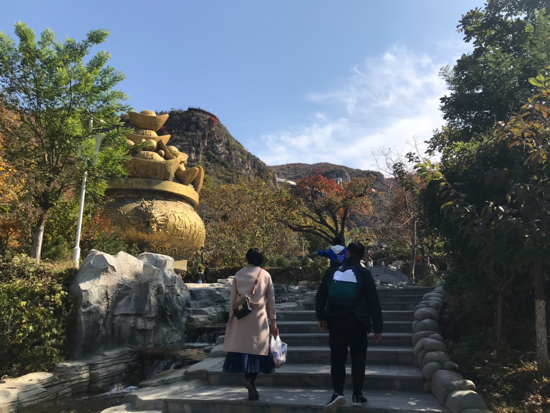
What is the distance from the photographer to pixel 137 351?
6629mm

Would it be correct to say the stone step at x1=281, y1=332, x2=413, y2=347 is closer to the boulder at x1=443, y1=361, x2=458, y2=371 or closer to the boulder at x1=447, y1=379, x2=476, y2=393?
the boulder at x1=443, y1=361, x2=458, y2=371

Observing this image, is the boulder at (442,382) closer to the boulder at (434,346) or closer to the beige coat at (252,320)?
the boulder at (434,346)

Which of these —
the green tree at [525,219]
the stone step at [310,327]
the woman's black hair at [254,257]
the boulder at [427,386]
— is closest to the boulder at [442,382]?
the boulder at [427,386]

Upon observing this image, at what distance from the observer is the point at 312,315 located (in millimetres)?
6441

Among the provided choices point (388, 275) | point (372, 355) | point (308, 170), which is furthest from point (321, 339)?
point (308, 170)

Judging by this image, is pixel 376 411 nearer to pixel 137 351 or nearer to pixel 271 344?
pixel 271 344

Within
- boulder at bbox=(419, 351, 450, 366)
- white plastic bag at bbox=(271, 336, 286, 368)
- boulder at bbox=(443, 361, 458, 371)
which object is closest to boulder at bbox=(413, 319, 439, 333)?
boulder at bbox=(419, 351, 450, 366)

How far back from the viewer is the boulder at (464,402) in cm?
330

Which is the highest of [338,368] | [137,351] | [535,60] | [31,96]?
[535,60]

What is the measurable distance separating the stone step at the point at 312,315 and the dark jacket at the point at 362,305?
263cm

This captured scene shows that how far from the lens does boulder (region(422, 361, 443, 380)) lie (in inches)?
157

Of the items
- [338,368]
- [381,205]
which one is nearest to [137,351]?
[338,368]

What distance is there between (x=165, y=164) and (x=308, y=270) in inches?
306

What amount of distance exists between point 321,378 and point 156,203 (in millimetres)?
7653
